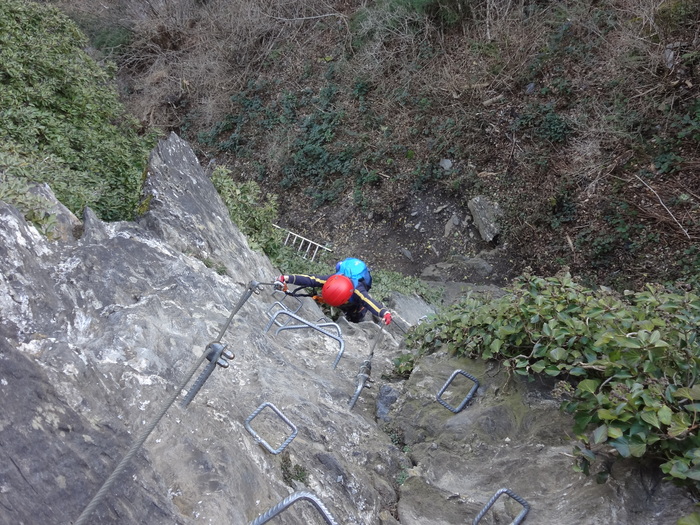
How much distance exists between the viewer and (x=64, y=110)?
7.82m

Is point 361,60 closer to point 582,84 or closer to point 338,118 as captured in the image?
point 338,118

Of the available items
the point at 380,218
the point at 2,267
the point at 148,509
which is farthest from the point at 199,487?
the point at 380,218

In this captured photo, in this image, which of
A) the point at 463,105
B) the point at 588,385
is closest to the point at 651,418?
the point at 588,385

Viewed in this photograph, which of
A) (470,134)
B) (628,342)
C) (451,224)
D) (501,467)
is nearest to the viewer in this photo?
(628,342)

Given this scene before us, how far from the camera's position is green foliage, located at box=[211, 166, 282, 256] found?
27.2 ft

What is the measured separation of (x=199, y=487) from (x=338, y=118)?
13.2m

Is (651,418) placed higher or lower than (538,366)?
higher

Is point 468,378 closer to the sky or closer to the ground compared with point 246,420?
closer to the ground

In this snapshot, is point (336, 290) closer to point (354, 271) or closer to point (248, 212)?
point (354, 271)

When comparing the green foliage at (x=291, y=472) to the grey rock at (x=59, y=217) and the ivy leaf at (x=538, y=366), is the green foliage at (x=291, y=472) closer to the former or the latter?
the ivy leaf at (x=538, y=366)

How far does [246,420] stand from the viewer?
3.10 meters

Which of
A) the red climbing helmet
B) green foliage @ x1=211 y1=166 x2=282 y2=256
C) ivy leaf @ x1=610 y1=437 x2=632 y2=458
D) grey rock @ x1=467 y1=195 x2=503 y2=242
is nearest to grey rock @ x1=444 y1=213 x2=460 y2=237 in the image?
grey rock @ x1=467 y1=195 x2=503 y2=242

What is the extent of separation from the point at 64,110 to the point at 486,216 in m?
8.47

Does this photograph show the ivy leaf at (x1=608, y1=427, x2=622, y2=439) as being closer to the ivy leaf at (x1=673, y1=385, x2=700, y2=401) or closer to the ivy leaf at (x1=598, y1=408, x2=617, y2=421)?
the ivy leaf at (x1=598, y1=408, x2=617, y2=421)
